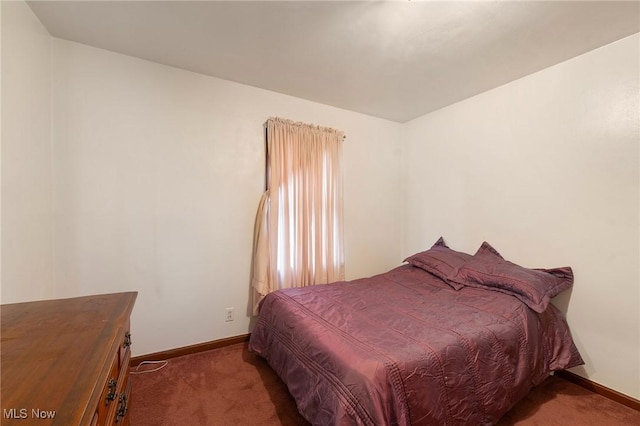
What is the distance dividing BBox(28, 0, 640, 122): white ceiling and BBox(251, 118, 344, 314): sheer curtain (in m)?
0.57

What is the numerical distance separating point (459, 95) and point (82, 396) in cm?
342

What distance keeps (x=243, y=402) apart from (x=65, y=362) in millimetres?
1424

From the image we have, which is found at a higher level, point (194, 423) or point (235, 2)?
point (235, 2)

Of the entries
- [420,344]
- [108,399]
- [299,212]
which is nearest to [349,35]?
[299,212]

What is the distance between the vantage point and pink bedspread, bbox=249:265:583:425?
1271 millimetres

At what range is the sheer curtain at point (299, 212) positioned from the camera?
261cm

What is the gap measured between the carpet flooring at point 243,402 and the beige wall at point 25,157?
39.5 inches

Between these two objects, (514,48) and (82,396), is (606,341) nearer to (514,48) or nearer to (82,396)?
(514,48)

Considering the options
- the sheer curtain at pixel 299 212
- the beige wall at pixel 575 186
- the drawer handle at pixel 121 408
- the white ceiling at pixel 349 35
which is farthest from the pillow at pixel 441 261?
the drawer handle at pixel 121 408

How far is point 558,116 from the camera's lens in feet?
7.32

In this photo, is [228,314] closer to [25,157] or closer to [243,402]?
[243,402]

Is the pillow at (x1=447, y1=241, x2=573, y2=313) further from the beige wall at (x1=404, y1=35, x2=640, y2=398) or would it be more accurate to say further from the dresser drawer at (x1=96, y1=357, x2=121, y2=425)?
the dresser drawer at (x1=96, y1=357, x2=121, y2=425)

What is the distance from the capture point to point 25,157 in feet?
5.22

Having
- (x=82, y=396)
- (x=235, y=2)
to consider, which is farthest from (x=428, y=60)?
(x=82, y=396)
